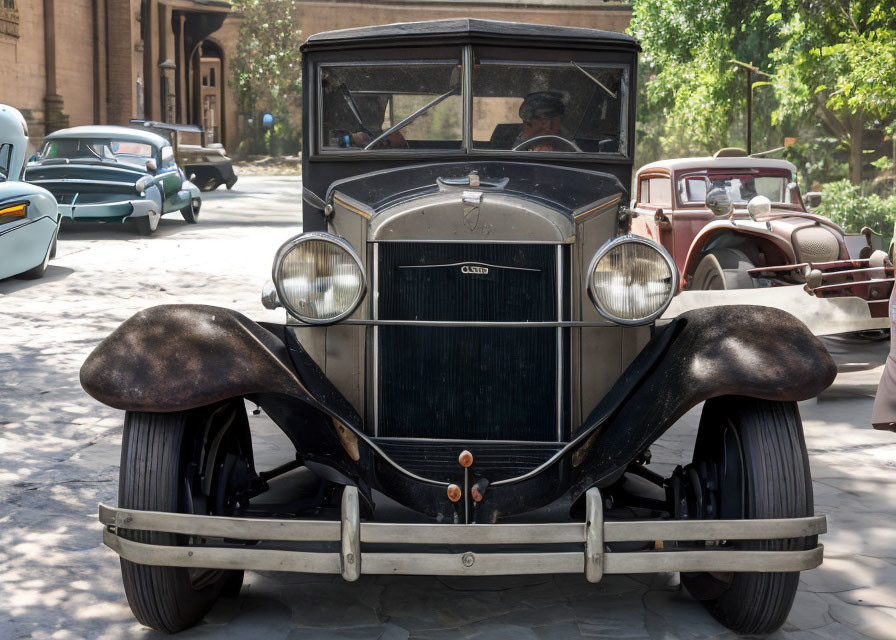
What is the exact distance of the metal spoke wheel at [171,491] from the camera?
10.4 ft

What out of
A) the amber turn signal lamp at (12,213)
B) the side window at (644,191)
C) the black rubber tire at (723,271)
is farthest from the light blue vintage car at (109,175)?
the black rubber tire at (723,271)

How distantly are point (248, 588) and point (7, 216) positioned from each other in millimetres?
7842

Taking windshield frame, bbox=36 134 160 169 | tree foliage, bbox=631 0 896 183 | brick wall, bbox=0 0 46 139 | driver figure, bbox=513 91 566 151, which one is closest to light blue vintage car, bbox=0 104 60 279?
windshield frame, bbox=36 134 160 169

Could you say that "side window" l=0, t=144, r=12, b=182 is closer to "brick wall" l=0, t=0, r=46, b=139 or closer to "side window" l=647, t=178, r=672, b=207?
"side window" l=647, t=178, r=672, b=207

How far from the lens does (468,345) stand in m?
3.63

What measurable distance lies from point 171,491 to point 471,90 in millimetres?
2053

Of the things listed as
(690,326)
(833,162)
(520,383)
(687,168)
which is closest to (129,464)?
(520,383)

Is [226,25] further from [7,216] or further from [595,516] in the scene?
[595,516]

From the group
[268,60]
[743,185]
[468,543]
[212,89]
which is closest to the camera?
[468,543]

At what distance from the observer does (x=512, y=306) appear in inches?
142

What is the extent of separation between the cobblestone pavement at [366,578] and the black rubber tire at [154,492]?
0.15 m

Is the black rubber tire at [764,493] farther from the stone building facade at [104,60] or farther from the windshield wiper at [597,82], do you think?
the stone building facade at [104,60]

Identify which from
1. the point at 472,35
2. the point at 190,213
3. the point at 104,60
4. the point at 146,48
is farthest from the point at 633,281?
the point at 146,48

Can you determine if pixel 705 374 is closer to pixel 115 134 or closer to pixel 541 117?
pixel 541 117
